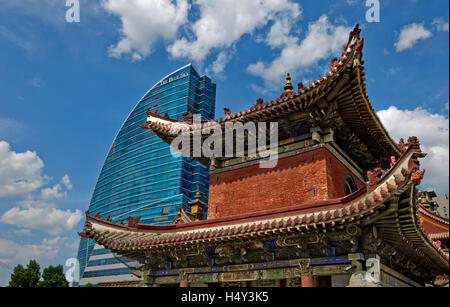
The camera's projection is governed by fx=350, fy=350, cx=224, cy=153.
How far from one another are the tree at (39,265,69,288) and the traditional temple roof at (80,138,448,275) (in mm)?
24661

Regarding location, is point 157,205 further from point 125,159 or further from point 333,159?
point 333,159

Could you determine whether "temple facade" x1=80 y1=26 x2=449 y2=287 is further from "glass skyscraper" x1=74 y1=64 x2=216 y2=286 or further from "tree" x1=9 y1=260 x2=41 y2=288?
"glass skyscraper" x1=74 y1=64 x2=216 y2=286

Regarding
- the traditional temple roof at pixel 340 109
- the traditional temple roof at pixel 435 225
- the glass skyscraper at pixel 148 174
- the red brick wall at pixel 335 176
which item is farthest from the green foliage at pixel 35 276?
the glass skyscraper at pixel 148 174

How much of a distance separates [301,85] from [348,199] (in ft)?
15.2

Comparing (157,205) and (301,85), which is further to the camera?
(157,205)

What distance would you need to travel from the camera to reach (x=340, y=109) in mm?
12555

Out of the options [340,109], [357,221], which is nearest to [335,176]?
[340,109]

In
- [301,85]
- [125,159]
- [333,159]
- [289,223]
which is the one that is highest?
[125,159]

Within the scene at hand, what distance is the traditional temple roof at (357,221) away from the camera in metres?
8.55

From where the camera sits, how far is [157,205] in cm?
7519

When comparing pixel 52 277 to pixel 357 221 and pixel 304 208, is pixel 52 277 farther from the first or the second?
pixel 357 221

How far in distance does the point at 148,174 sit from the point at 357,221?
74964 mm
